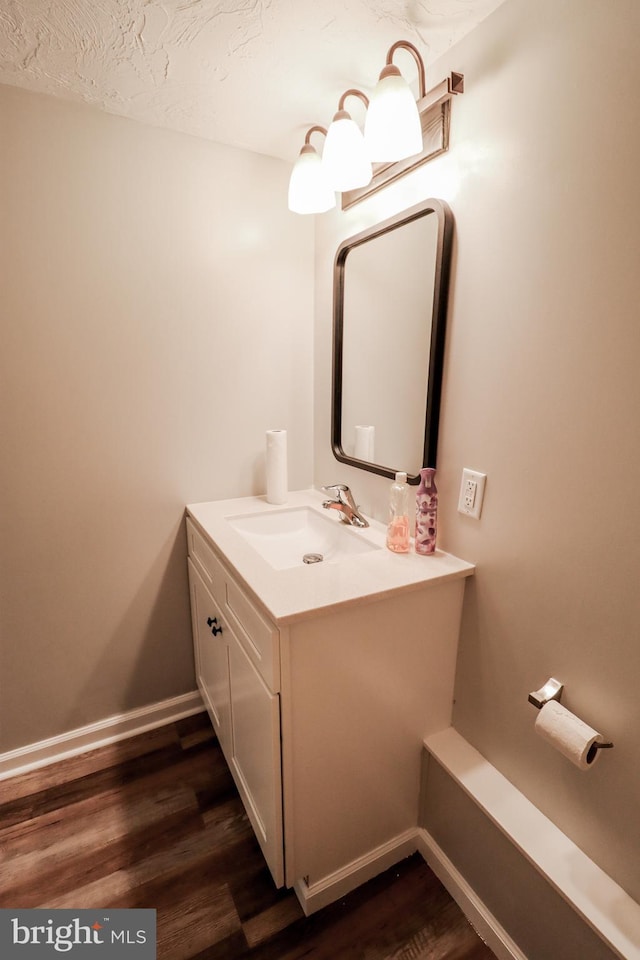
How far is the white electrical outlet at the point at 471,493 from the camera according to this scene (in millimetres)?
1106

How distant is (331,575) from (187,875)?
37.9 inches

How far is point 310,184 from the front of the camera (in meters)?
1.35

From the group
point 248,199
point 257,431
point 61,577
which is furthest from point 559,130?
point 61,577

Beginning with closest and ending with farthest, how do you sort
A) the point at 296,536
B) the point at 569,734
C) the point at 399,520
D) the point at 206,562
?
the point at 569,734 → the point at 399,520 → the point at 206,562 → the point at 296,536

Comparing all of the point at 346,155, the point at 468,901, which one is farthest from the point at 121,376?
the point at 468,901

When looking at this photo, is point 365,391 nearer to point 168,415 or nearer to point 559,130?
point 168,415

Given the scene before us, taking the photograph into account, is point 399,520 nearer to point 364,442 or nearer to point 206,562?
point 364,442

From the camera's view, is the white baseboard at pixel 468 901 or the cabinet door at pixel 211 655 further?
the cabinet door at pixel 211 655

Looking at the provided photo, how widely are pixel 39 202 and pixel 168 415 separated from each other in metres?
0.71

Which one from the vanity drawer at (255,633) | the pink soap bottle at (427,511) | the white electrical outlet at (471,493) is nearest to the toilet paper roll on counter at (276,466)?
the vanity drawer at (255,633)

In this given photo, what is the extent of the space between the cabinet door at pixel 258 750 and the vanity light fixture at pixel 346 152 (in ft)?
4.36

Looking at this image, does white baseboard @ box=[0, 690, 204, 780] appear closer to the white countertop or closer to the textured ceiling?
the white countertop

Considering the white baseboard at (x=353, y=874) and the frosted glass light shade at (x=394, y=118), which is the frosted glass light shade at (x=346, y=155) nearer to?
the frosted glass light shade at (x=394, y=118)

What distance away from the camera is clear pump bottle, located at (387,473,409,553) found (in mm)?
1253
